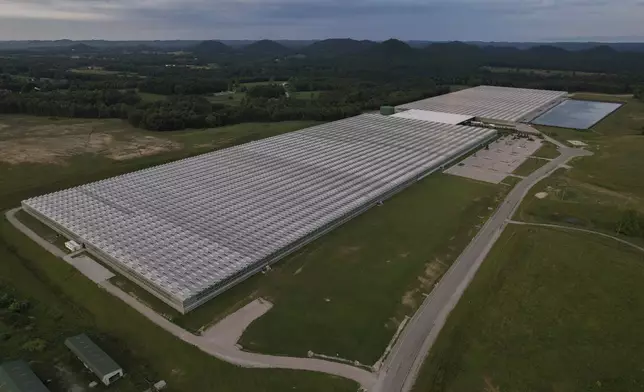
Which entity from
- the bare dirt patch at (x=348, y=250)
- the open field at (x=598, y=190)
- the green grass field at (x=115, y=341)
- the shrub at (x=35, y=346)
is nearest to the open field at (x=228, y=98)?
the open field at (x=598, y=190)

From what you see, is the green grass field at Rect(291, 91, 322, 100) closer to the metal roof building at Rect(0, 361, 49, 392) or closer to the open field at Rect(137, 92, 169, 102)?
the open field at Rect(137, 92, 169, 102)

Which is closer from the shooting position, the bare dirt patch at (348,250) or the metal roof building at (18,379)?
the metal roof building at (18,379)

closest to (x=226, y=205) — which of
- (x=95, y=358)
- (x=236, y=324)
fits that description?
(x=236, y=324)

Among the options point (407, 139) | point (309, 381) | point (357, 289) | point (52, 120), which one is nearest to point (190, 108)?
point (52, 120)

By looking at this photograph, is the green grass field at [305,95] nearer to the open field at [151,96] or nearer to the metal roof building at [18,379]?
the open field at [151,96]

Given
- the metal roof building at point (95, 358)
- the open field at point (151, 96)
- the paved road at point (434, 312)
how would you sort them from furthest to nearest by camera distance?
the open field at point (151, 96), the paved road at point (434, 312), the metal roof building at point (95, 358)

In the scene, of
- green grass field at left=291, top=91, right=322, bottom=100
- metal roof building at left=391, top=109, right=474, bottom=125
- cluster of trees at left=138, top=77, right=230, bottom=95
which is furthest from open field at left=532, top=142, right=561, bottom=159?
cluster of trees at left=138, top=77, right=230, bottom=95

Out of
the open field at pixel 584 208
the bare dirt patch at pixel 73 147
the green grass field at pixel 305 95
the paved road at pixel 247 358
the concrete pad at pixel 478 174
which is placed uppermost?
the green grass field at pixel 305 95

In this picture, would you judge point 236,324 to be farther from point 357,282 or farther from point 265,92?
point 265,92
